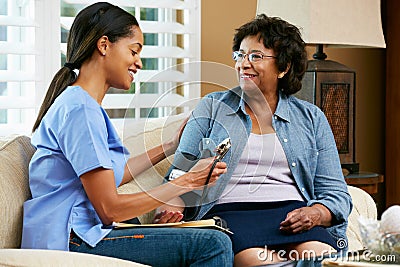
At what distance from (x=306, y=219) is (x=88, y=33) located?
867mm

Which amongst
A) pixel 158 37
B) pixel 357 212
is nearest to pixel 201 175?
pixel 357 212

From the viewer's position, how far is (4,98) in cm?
283

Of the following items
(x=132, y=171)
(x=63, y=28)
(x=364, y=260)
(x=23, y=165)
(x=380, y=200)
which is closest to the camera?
(x=364, y=260)

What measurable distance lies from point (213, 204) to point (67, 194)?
56 centimetres

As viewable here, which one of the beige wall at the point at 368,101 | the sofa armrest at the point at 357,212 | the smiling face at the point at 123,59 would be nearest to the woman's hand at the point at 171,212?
the smiling face at the point at 123,59

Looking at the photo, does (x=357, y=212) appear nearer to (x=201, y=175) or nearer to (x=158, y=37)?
(x=201, y=175)

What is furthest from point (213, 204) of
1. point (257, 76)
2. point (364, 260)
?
point (364, 260)

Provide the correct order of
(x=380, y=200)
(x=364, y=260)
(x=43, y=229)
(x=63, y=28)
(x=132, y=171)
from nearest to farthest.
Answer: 1. (x=364, y=260)
2. (x=43, y=229)
3. (x=132, y=171)
4. (x=63, y=28)
5. (x=380, y=200)

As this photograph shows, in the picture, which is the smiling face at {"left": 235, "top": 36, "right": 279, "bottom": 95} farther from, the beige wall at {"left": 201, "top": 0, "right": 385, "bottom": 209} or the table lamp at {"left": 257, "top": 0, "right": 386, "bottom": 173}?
the beige wall at {"left": 201, "top": 0, "right": 385, "bottom": 209}

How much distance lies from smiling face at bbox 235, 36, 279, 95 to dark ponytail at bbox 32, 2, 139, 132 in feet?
1.77

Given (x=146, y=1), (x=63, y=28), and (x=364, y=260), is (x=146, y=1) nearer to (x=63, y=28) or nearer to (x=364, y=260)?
(x=63, y=28)

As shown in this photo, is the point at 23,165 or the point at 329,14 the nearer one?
the point at 23,165

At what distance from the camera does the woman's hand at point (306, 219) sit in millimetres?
2359

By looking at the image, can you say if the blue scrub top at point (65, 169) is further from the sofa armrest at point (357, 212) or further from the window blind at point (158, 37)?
the sofa armrest at point (357, 212)
